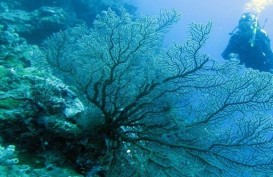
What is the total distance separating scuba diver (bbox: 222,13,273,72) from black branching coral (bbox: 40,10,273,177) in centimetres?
709

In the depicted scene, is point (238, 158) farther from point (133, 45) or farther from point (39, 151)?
point (39, 151)

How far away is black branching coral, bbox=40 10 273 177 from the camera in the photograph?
4.62 m

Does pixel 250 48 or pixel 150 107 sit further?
pixel 250 48

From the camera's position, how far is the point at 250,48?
11461mm

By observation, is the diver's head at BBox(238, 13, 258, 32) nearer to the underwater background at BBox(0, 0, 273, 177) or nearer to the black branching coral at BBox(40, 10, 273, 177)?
the underwater background at BBox(0, 0, 273, 177)

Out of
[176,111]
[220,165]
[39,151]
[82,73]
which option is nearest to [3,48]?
[82,73]

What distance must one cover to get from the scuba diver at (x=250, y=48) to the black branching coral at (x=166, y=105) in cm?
709

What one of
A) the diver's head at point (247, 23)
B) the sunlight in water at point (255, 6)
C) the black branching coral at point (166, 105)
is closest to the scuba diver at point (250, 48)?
the diver's head at point (247, 23)

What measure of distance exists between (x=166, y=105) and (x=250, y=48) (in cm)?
783


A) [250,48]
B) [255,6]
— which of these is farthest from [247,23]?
[255,6]

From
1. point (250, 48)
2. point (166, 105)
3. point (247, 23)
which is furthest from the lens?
point (247, 23)

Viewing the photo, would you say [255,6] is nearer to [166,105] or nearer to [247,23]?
[247,23]

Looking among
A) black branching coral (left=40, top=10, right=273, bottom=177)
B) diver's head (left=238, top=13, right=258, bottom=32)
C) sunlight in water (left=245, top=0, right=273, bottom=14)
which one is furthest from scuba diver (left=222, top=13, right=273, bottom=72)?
sunlight in water (left=245, top=0, right=273, bottom=14)

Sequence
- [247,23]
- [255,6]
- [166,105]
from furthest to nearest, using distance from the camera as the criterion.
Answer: [255,6], [247,23], [166,105]
